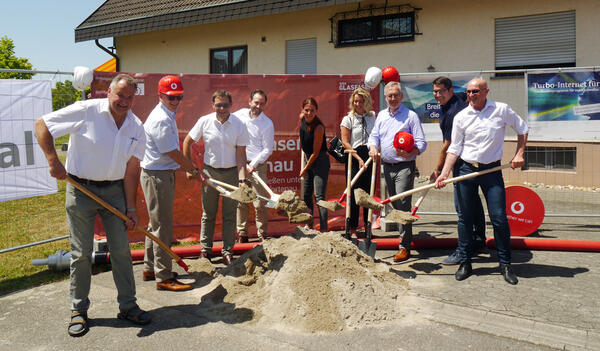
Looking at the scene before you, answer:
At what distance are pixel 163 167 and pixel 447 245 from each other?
3.83m

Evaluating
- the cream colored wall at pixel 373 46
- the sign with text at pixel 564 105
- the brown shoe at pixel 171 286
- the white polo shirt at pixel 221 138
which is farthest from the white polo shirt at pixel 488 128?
the cream colored wall at pixel 373 46

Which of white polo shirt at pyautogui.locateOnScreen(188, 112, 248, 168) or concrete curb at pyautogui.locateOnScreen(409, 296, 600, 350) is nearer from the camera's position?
concrete curb at pyautogui.locateOnScreen(409, 296, 600, 350)

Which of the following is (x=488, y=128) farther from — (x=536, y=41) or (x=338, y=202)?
(x=536, y=41)

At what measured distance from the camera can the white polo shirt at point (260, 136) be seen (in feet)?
22.5

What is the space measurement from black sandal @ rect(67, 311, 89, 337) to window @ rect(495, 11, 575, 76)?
9.61 metres

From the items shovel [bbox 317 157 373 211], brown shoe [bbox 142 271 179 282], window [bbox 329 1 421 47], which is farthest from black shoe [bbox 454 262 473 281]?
window [bbox 329 1 421 47]

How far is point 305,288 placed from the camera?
4.51 m

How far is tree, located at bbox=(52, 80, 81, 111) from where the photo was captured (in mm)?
6693

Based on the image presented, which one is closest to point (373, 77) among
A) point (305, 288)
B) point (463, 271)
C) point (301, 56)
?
point (463, 271)

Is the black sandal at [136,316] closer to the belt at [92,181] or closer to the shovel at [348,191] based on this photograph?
the belt at [92,181]

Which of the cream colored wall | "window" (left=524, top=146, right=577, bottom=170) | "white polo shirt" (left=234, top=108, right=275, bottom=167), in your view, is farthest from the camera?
the cream colored wall

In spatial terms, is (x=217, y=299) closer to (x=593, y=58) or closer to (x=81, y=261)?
(x=81, y=261)

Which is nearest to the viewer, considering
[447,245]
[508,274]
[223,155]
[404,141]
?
[508,274]

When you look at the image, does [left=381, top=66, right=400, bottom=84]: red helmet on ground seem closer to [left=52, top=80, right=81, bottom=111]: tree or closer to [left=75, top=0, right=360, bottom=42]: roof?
[left=52, top=80, right=81, bottom=111]: tree
